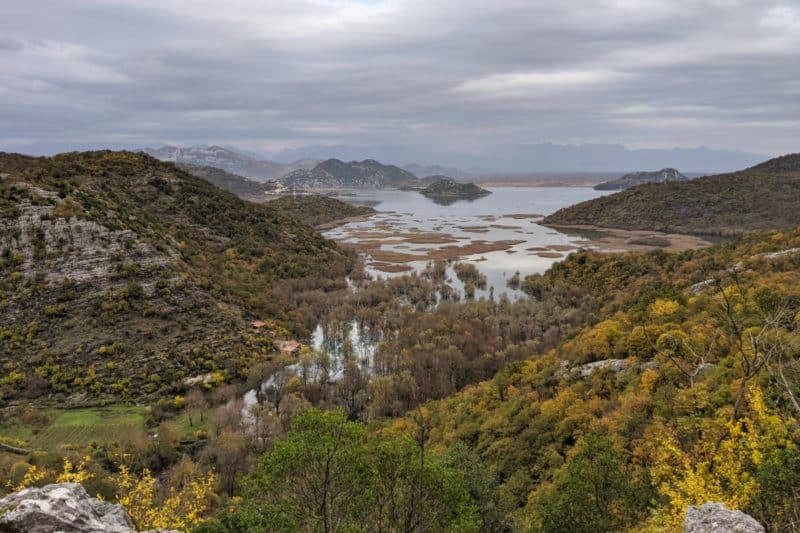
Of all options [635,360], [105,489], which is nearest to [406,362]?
[635,360]

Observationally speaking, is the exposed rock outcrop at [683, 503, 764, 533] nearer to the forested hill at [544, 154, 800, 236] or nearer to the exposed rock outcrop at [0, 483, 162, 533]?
the exposed rock outcrop at [0, 483, 162, 533]

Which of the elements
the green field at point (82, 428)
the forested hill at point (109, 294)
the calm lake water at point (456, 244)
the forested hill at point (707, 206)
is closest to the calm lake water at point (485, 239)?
the calm lake water at point (456, 244)

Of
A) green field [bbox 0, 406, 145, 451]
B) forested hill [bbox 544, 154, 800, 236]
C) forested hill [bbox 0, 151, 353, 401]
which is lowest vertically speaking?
green field [bbox 0, 406, 145, 451]

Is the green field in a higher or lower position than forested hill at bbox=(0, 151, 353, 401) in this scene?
lower

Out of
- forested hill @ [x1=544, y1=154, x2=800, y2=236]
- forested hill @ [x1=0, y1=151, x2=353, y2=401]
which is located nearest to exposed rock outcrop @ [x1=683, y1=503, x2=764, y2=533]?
forested hill @ [x1=0, y1=151, x2=353, y2=401]

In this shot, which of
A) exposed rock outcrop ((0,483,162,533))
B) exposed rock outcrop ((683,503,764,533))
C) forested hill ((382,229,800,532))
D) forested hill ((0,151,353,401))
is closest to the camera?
exposed rock outcrop ((683,503,764,533))

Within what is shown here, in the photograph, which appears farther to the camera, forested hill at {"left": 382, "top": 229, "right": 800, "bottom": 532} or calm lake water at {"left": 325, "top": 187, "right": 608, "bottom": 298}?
calm lake water at {"left": 325, "top": 187, "right": 608, "bottom": 298}

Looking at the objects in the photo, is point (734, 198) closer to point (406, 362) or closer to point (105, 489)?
point (406, 362)
